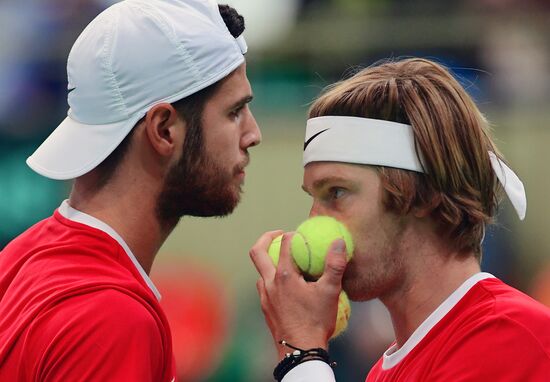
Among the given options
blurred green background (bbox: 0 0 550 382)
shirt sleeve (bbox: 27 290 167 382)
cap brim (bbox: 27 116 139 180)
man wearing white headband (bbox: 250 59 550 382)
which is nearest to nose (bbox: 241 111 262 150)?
man wearing white headband (bbox: 250 59 550 382)

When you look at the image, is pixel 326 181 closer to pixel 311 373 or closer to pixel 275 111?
pixel 311 373

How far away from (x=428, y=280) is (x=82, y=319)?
1274mm

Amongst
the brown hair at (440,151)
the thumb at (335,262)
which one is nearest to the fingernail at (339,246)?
the thumb at (335,262)

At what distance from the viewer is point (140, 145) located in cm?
375

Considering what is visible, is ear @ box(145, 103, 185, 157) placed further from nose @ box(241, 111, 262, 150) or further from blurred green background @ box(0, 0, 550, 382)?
blurred green background @ box(0, 0, 550, 382)

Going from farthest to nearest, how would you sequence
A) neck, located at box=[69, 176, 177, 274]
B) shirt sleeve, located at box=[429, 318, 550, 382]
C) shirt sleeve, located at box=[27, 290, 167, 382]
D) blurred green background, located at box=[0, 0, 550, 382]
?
1. blurred green background, located at box=[0, 0, 550, 382]
2. neck, located at box=[69, 176, 177, 274]
3. shirt sleeve, located at box=[429, 318, 550, 382]
4. shirt sleeve, located at box=[27, 290, 167, 382]

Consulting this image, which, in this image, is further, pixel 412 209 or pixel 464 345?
pixel 412 209

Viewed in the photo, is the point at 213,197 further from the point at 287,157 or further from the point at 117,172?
the point at 287,157

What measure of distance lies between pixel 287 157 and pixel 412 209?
643 centimetres

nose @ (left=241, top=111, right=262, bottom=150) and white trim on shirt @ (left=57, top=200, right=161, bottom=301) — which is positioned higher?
nose @ (left=241, top=111, right=262, bottom=150)

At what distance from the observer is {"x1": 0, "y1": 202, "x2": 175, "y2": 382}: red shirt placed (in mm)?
3129

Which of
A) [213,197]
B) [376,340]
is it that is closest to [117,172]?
[213,197]

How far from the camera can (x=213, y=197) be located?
3.89 metres

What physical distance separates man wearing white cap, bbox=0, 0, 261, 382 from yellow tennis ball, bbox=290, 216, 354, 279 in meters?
0.30
